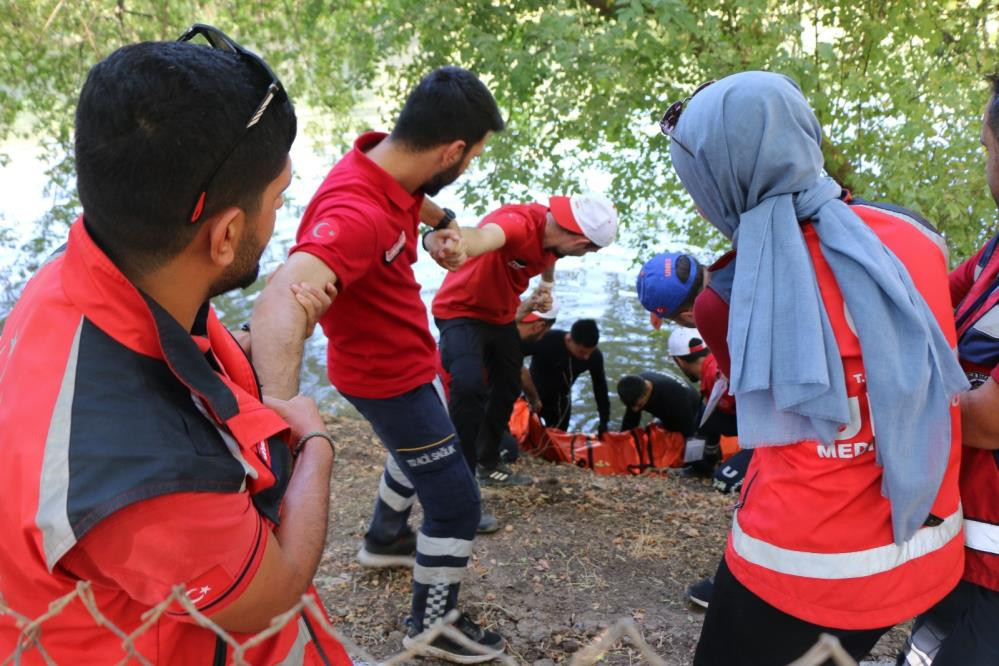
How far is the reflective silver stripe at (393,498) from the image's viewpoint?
3869mm

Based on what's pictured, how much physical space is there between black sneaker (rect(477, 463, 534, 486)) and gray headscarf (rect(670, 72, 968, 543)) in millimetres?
3547

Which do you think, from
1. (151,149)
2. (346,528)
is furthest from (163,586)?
(346,528)

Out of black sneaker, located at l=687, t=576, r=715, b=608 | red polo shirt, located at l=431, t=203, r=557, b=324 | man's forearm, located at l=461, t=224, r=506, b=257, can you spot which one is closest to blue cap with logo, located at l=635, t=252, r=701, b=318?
red polo shirt, located at l=431, t=203, r=557, b=324

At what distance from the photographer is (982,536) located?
191 centimetres

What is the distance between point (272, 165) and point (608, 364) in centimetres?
814

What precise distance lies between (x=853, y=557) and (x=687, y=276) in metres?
3.14

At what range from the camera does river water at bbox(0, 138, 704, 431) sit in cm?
860

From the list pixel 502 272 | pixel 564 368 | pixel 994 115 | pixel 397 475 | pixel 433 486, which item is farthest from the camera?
pixel 564 368

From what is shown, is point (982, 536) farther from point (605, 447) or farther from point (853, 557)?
point (605, 447)

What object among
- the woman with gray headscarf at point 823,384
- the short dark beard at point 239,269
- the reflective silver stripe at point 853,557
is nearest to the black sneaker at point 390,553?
the woman with gray headscarf at point 823,384

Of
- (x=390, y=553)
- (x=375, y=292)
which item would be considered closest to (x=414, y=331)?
(x=375, y=292)

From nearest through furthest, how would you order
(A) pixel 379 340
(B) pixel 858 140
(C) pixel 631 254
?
(A) pixel 379 340 → (B) pixel 858 140 → (C) pixel 631 254

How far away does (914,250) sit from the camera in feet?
5.66

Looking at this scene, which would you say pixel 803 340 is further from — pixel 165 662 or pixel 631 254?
pixel 631 254
